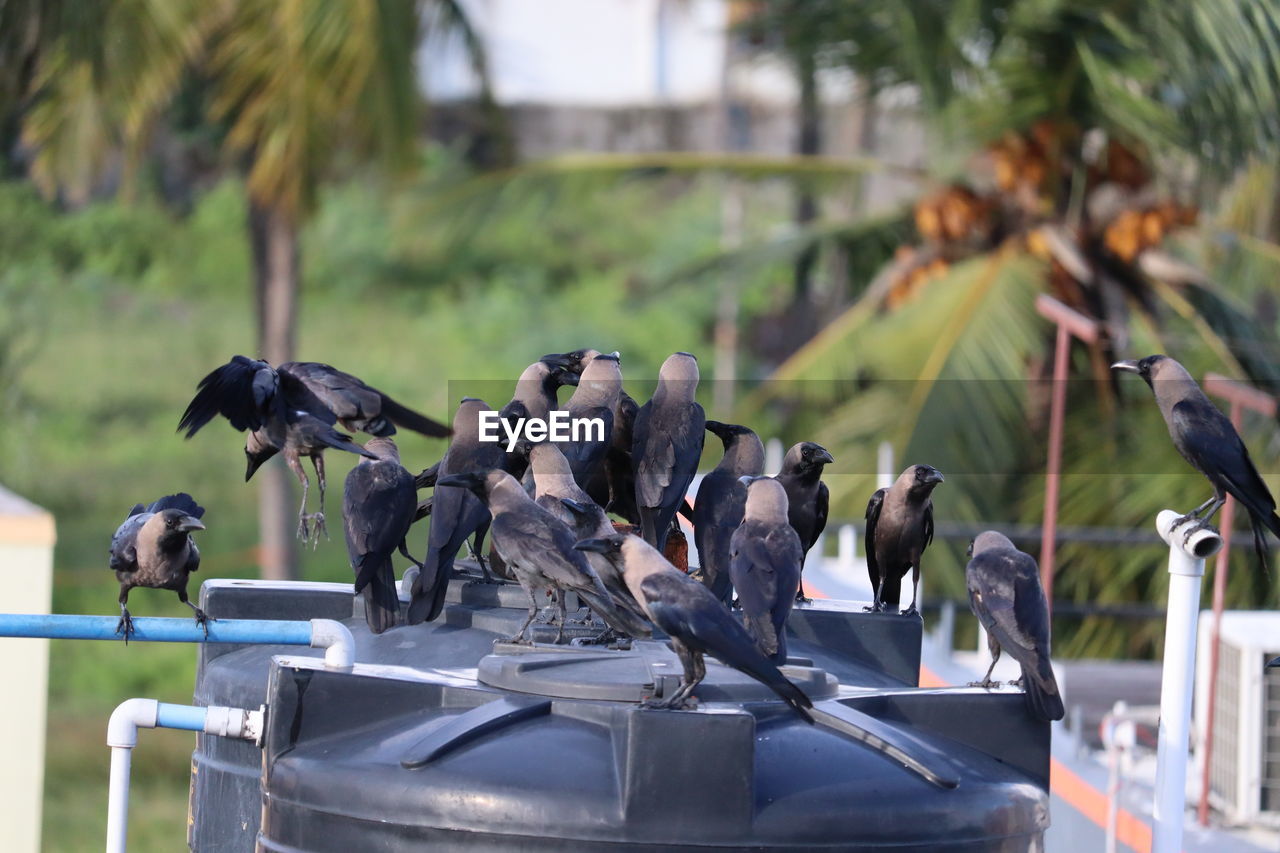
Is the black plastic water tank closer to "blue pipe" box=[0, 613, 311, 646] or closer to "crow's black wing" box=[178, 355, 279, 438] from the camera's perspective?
"blue pipe" box=[0, 613, 311, 646]

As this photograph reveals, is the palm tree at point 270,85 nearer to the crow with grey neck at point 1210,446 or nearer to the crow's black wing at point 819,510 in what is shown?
the crow's black wing at point 819,510

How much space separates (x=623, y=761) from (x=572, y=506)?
1.94 feet

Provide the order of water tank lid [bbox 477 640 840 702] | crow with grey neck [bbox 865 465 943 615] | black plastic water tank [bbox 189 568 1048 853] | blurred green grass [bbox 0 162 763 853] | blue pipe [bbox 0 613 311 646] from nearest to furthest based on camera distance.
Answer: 1. black plastic water tank [bbox 189 568 1048 853]
2. water tank lid [bbox 477 640 840 702]
3. blue pipe [bbox 0 613 311 646]
4. crow with grey neck [bbox 865 465 943 615]
5. blurred green grass [bbox 0 162 763 853]

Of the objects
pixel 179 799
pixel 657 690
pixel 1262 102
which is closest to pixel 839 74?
pixel 1262 102

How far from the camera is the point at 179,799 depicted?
1515 centimetres

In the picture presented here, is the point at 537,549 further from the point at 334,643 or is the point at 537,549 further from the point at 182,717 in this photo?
the point at 182,717

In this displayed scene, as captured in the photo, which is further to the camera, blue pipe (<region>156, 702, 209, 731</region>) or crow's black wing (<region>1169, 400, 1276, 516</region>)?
crow's black wing (<region>1169, 400, 1276, 516</region>)

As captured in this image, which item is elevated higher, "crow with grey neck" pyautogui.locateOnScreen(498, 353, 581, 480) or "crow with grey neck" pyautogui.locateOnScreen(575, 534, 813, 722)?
"crow with grey neck" pyautogui.locateOnScreen(498, 353, 581, 480)

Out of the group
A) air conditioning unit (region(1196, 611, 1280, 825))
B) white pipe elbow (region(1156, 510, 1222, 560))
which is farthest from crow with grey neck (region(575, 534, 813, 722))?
air conditioning unit (region(1196, 611, 1280, 825))

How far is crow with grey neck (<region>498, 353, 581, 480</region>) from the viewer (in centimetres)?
380

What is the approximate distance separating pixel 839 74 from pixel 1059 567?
14.0ft

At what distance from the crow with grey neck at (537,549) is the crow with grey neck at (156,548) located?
30.9 inches

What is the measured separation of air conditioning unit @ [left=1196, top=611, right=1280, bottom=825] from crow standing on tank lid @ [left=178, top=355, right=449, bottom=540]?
4582 millimetres

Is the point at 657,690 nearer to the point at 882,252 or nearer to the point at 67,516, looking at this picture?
the point at 882,252
